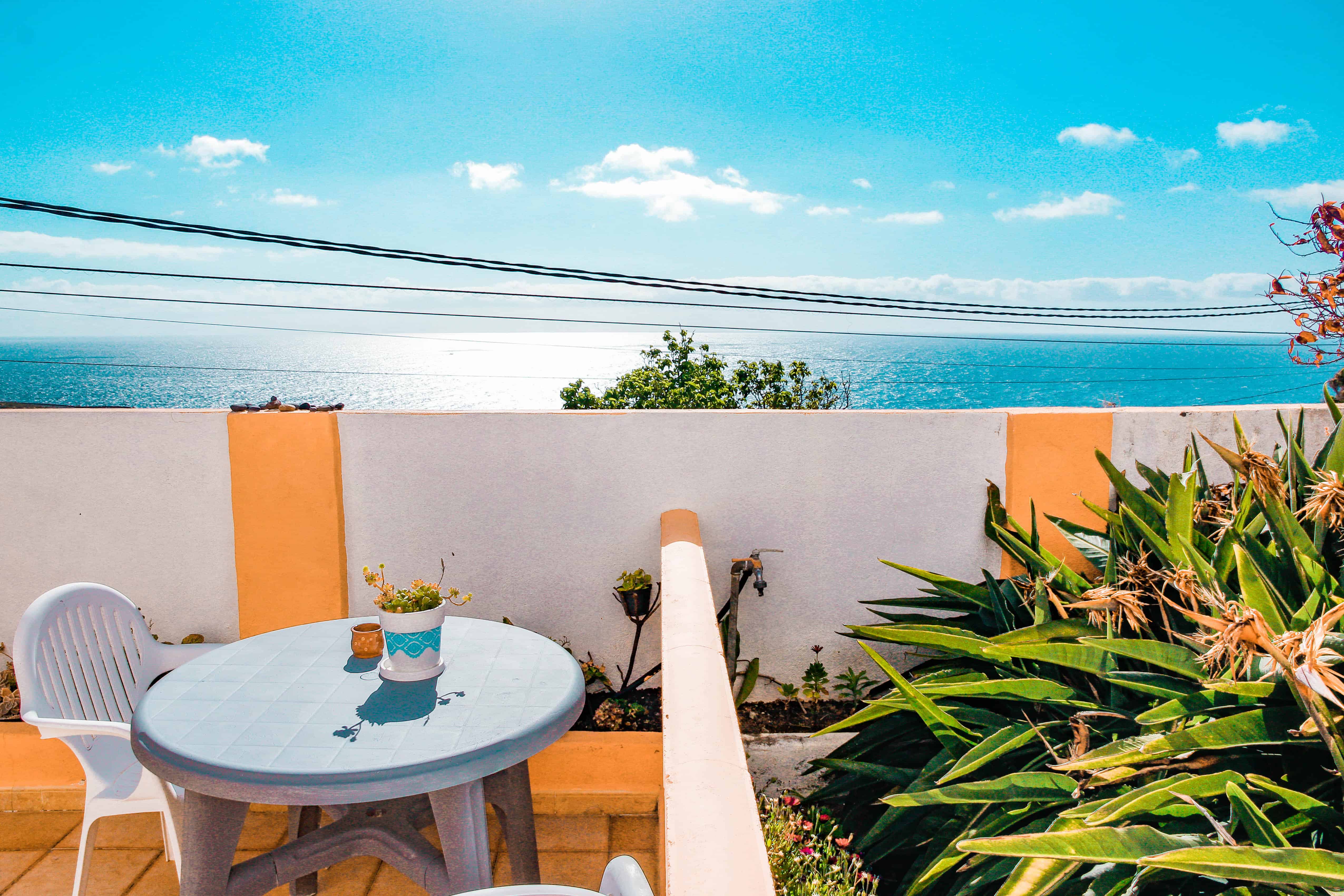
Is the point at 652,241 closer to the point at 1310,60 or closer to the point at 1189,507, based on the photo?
the point at 1310,60

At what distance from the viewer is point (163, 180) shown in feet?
251

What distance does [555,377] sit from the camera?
11931 cm

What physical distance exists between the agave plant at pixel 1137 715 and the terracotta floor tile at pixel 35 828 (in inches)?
85.9

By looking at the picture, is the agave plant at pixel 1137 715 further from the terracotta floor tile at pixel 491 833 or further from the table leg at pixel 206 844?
the table leg at pixel 206 844

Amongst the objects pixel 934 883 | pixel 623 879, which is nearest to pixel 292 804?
pixel 623 879

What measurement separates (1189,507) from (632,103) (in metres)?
70.2

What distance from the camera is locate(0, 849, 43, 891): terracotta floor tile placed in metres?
A: 1.83

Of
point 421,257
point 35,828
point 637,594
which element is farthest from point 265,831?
point 421,257

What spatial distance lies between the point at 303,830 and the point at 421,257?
986 centimetres

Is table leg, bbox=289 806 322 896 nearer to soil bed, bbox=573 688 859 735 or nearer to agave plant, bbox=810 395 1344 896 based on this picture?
soil bed, bbox=573 688 859 735

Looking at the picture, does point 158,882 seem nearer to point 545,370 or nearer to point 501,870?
point 501,870

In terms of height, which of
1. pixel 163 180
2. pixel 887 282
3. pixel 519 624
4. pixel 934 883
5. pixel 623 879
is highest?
pixel 163 180

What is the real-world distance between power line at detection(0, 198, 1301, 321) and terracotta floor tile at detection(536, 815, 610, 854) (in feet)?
21.1

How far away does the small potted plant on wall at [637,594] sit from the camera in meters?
2.43
